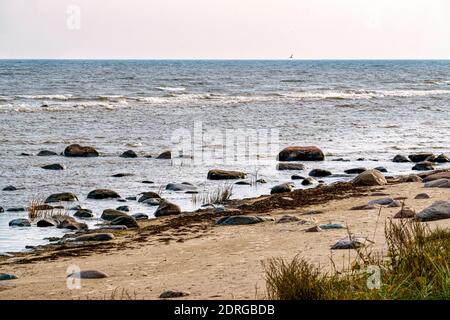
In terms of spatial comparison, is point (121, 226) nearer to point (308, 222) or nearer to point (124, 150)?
point (308, 222)

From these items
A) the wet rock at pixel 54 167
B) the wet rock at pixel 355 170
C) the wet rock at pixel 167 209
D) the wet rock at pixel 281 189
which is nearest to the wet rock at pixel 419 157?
the wet rock at pixel 355 170

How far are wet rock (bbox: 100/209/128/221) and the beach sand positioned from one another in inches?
24.1

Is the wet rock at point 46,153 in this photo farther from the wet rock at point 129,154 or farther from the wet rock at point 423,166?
the wet rock at point 423,166

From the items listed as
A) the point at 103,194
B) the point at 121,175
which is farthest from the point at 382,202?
the point at 121,175

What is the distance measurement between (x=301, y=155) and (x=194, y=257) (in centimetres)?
1386

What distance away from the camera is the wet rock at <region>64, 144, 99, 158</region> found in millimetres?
24984

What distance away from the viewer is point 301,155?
24.5 m

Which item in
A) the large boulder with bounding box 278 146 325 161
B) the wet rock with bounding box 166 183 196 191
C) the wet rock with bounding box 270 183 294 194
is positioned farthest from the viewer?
the large boulder with bounding box 278 146 325 161

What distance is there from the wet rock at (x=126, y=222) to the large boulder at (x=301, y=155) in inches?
417

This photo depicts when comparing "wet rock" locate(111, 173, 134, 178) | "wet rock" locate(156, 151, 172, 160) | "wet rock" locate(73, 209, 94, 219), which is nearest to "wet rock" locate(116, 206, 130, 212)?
"wet rock" locate(73, 209, 94, 219)

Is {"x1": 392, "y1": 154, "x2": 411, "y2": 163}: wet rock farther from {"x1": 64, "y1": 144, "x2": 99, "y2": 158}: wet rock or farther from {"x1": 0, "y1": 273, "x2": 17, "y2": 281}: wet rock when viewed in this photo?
{"x1": 0, "y1": 273, "x2": 17, "y2": 281}: wet rock

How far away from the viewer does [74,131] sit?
3334 cm

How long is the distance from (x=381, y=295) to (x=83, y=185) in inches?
529

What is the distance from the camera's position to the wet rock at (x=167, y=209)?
1537 centimetres
